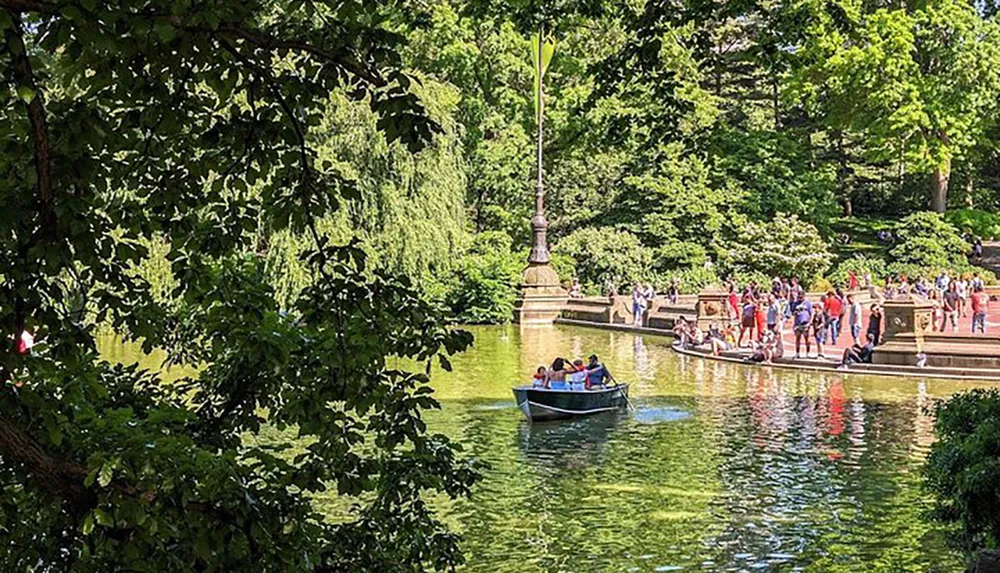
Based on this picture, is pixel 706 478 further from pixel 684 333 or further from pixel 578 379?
pixel 684 333

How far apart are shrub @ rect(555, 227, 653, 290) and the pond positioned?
62.9ft

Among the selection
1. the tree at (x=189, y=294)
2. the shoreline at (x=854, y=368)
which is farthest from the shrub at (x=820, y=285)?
the tree at (x=189, y=294)

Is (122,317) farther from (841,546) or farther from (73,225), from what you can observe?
(841,546)

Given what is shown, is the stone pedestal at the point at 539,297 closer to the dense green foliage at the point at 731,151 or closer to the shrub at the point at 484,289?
the shrub at the point at 484,289

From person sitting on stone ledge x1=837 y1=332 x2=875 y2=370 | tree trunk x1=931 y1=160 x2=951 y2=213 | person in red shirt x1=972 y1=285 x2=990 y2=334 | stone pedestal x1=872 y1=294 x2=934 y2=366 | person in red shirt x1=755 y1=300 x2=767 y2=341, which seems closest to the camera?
stone pedestal x1=872 y1=294 x2=934 y2=366

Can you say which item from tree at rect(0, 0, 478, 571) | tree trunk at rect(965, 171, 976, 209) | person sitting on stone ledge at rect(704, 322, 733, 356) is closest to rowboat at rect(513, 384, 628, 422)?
person sitting on stone ledge at rect(704, 322, 733, 356)

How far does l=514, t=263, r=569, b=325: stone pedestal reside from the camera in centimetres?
4097

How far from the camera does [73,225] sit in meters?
3.70

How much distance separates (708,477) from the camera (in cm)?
1574

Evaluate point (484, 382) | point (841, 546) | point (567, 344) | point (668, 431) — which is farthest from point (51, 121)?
point (567, 344)

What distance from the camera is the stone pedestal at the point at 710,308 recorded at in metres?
35.3

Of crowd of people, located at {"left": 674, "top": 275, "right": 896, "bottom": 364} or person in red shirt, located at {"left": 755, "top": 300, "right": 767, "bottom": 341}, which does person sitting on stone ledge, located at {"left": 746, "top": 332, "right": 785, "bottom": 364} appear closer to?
crowd of people, located at {"left": 674, "top": 275, "right": 896, "bottom": 364}

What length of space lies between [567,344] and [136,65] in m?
29.5

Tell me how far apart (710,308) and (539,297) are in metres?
7.35
